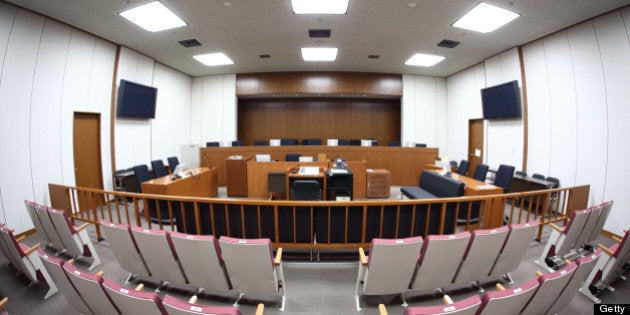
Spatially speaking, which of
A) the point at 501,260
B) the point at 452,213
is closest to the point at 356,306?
the point at 501,260

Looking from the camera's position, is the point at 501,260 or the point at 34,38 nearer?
the point at 501,260

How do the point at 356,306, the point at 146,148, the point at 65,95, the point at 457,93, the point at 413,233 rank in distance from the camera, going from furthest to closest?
the point at 457,93
the point at 146,148
the point at 65,95
the point at 413,233
the point at 356,306

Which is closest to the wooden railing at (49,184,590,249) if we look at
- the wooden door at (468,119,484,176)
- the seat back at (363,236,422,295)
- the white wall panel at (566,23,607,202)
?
the seat back at (363,236,422,295)

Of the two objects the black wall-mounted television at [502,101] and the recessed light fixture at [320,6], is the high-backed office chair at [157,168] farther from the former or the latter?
the black wall-mounted television at [502,101]

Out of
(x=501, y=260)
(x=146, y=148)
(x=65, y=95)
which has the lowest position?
(x=501, y=260)

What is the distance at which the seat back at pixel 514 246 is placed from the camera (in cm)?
229

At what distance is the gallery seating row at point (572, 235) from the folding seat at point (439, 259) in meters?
1.77

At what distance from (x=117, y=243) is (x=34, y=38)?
198 inches

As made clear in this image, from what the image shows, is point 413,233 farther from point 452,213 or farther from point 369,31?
point 369,31

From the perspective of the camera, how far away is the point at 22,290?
2.48 m

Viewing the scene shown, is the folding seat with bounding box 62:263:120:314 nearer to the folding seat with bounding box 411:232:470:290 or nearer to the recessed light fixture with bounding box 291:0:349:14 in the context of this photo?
the folding seat with bounding box 411:232:470:290

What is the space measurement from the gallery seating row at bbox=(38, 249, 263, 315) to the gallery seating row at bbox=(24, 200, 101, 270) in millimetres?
1288

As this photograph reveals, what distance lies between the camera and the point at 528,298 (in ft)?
5.01

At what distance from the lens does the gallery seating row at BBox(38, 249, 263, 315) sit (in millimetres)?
1255
